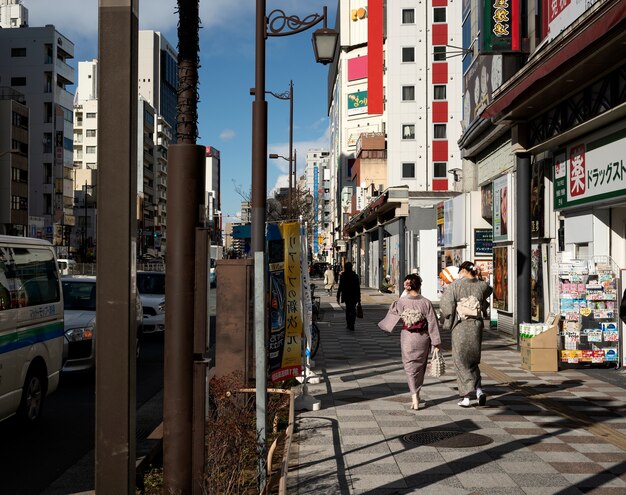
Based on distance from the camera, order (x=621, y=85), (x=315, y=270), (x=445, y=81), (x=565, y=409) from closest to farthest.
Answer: (x=565, y=409), (x=621, y=85), (x=445, y=81), (x=315, y=270)

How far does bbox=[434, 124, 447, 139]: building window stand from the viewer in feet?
185

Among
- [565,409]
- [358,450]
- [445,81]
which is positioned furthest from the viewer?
[445,81]

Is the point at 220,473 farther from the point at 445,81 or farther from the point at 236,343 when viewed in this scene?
the point at 445,81

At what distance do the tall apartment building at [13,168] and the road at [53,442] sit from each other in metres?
53.6

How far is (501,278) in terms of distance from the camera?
64.9 ft

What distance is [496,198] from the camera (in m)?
20.5

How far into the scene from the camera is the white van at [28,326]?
788 cm

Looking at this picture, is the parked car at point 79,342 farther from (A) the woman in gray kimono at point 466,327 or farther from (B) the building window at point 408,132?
(B) the building window at point 408,132

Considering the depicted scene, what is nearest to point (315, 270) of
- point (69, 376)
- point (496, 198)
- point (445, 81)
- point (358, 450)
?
point (445, 81)

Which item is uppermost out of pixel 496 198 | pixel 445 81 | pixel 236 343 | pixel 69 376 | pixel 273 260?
pixel 445 81

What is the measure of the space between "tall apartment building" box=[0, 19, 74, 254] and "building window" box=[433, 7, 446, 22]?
129 feet

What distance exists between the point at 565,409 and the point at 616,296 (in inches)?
165

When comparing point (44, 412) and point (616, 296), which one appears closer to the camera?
point (44, 412)

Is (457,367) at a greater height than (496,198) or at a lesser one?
lesser
